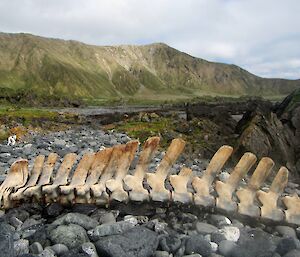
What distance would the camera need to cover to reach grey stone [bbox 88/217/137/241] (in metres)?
4.37

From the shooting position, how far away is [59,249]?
4059 millimetres

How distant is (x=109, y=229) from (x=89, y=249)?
1.40 ft

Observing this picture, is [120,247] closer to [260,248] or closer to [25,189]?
[260,248]

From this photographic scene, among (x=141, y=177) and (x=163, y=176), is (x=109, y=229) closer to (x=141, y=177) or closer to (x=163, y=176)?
(x=141, y=177)

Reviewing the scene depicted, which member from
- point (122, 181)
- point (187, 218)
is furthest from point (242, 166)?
point (122, 181)

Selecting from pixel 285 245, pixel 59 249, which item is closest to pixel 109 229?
pixel 59 249

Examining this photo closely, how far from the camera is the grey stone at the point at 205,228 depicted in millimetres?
4579

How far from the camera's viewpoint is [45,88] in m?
199

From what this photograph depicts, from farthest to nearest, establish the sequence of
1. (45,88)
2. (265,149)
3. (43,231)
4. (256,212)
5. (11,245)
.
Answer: (45,88), (265,149), (256,212), (43,231), (11,245)

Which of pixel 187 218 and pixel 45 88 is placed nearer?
pixel 187 218

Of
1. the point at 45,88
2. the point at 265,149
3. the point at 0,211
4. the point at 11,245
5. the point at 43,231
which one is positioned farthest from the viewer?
the point at 45,88

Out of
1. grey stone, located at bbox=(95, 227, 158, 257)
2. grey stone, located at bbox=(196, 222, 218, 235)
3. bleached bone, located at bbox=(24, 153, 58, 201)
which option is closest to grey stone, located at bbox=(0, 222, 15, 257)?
grey stone, located at bbox=(95, 227, 158, 257)

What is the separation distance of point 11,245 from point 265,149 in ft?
34.6

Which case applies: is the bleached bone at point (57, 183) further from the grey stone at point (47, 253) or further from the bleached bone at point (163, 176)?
the grey stone at point (47, 253)
